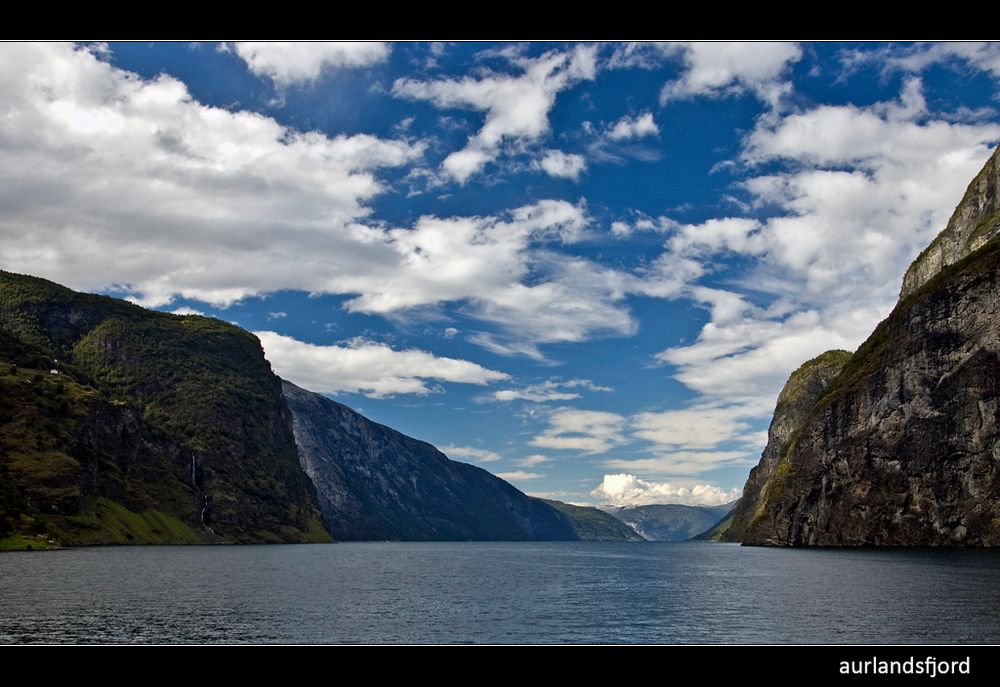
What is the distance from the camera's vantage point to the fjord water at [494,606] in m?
63.2

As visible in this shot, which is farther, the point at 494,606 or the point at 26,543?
the point at 26,543

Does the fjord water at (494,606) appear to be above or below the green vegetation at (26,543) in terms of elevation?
above

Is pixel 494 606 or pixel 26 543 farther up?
pixel 494 606

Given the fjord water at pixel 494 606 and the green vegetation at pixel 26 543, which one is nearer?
the fjord water at pixel 494 606

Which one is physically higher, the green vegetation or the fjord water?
the fjord water

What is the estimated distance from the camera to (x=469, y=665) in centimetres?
795

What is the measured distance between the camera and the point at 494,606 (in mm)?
87000

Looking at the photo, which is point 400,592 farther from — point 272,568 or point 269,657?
point 269,657

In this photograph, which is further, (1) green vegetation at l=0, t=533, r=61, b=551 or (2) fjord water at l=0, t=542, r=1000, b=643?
(1) green vegetation at l=0, t=533, r=61, b=551

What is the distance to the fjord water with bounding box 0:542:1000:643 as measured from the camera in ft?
207

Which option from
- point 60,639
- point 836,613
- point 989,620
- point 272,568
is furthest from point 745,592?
point 272,568

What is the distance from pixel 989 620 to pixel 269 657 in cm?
7691
